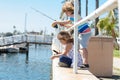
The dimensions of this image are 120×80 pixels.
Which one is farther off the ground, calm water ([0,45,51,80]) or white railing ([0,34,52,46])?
white railing ([0,34,52,46])

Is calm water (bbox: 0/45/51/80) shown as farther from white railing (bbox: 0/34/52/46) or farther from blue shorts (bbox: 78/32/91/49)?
blue shorts (bbox: 78/32/91/49)

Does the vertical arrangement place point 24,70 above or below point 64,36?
below

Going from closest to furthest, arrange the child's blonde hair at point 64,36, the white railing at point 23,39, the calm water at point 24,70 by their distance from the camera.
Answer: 1. the child's blonde hair at point 64,36
2. the calm water at point 24,70
3. the white railing at point 23,39

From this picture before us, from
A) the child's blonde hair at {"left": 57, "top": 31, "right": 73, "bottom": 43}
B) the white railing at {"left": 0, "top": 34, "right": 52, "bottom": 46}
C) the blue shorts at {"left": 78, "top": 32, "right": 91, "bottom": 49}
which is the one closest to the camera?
the child's blonde hair at {"left": 57, "top": 31, "right": 73, "bottom": 43}

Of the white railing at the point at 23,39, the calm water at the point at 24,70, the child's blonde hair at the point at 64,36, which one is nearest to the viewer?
the child's blonde hair at the point at 64,36

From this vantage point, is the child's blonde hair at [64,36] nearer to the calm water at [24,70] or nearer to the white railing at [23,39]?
the calm water at [24,70]

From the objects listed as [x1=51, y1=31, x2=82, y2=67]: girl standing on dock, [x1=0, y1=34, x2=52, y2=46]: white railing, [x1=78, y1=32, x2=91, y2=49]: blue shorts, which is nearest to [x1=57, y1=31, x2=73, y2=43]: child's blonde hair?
[x1=51, y1=31, x2=82, y2=67]: girl standing on dock

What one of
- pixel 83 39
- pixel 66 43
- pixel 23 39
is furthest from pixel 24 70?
pixel 66 43

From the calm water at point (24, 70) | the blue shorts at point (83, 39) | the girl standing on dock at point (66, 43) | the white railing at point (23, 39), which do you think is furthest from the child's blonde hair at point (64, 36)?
the white railing at point (23, 39)

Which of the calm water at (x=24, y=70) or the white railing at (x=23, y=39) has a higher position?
the white railing at (x=23, y=39)

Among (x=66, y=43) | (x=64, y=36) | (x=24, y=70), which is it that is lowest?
(x=24, y=70)

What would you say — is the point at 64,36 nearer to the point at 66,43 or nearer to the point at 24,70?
the point at 66,43

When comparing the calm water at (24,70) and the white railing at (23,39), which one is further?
the white railing at (23,39)

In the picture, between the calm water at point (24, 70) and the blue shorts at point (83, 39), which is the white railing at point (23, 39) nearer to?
the calm water at point (24, 70)
